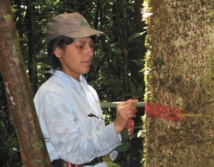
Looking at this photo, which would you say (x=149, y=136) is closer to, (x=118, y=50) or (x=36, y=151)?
(x=36, y=151)

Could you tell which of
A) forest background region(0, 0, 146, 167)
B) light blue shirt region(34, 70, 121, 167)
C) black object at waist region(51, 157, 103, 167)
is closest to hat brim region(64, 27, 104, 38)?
light blue shirt region(34, 70, 121, 167)

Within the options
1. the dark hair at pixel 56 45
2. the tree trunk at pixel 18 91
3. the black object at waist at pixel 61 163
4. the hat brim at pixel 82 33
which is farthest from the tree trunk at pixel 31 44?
the tree trunk at pixel 18 91

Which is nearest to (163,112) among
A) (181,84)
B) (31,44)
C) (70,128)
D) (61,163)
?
(181,84)

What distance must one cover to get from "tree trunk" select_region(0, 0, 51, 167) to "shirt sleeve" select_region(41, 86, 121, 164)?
1.05 ft

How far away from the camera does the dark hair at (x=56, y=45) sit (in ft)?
8.22

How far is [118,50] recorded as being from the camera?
17.1 ft

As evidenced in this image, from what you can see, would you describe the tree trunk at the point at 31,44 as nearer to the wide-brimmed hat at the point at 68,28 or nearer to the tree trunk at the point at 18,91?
the wide-brimmed hat at the point at 68,28

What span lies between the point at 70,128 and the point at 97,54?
422 cm

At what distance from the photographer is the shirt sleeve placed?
2188 millimetres

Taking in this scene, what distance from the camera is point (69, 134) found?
2.18 metres

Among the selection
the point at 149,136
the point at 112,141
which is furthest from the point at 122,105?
the point at 149,136

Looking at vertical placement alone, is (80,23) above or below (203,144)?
above

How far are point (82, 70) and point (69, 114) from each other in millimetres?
351

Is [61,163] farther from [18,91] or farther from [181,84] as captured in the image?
[181,84]
